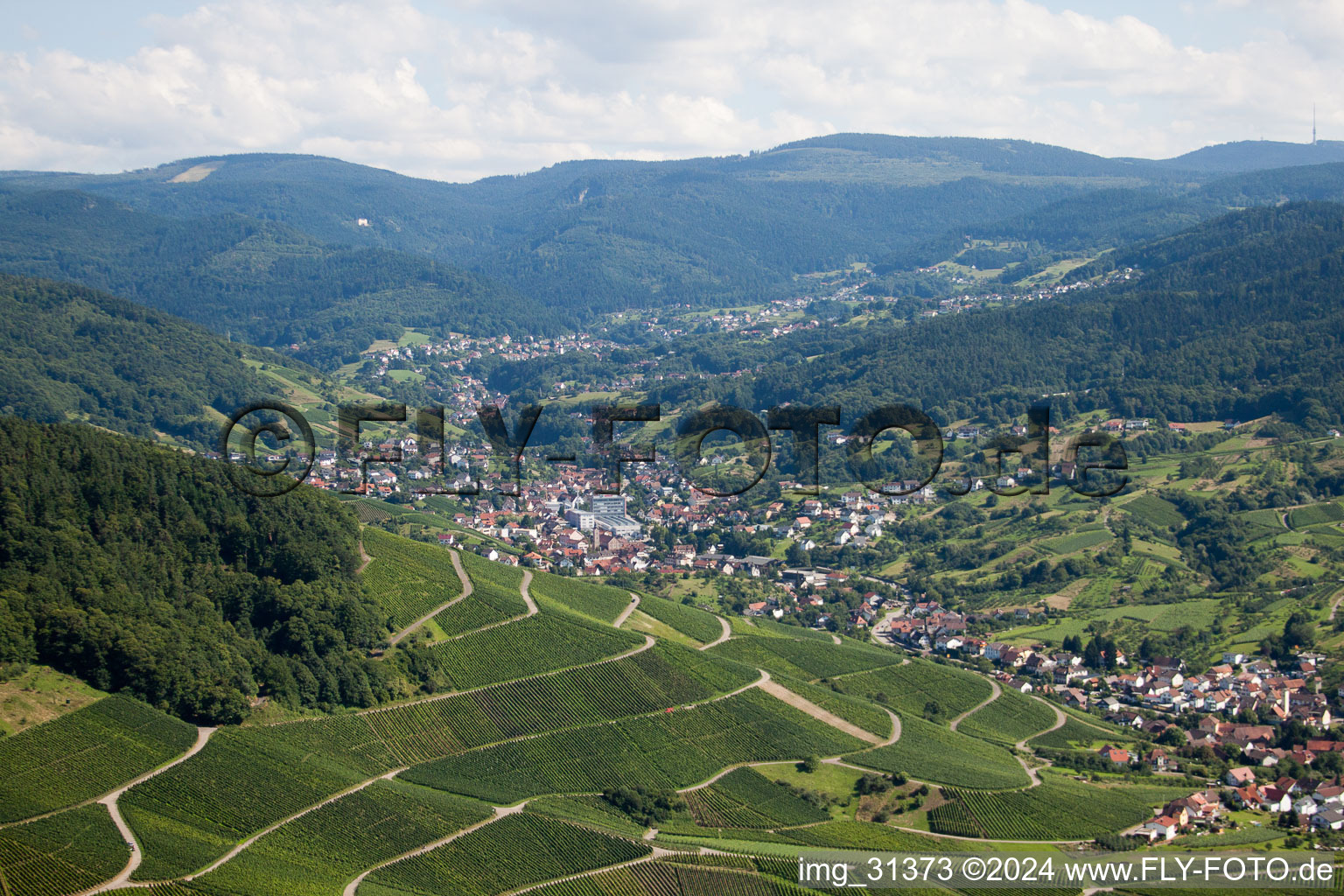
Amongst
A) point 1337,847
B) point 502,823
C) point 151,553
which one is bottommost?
point 1337,847

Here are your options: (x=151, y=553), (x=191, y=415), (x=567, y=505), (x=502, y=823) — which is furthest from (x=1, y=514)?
(x=191, y=415)

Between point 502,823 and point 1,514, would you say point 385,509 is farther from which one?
point 502,823

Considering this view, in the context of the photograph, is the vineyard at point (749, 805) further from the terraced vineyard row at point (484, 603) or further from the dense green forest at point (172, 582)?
the terraced vineyard row at point (484, 603)

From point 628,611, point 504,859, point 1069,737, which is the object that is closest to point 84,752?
point 504,859

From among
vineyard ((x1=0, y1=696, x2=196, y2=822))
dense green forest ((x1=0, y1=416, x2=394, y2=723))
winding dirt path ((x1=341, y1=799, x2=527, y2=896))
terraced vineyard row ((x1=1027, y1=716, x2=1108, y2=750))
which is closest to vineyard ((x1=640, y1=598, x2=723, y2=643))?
dense green forest ((x1=0, y1=416, x2=394, y2=723))

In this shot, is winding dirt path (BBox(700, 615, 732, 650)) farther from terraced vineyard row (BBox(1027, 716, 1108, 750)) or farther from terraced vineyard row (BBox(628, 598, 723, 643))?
terraced vineyard row (BBox(1027, 716, 1108, 750))

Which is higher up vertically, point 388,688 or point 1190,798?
point 388,688
